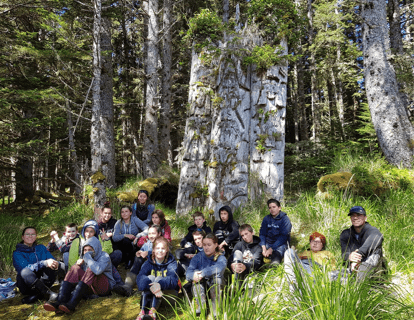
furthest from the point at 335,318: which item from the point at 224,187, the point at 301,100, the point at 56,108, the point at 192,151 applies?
the point at 301,100

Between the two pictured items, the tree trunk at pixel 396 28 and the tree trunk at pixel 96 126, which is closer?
the tree trunk at pixel 96 126

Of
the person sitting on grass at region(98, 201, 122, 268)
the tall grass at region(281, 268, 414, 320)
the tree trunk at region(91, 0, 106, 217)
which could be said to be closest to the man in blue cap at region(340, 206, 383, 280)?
the tall grass at region(281, 268, 414, 320)

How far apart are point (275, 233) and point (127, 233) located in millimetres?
2840

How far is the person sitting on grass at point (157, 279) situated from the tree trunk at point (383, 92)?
6293 millimetres

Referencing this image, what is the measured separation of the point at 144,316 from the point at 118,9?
875 cm

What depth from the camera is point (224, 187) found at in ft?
21.8

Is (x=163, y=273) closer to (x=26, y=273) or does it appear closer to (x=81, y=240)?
(x=81, y=240)

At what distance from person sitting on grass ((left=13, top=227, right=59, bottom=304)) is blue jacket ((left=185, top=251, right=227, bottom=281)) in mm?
2027

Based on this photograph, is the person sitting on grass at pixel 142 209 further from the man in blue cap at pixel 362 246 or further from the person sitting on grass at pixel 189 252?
the man in blue cap at pixel 362 246

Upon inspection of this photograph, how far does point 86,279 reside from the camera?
12.1 feet

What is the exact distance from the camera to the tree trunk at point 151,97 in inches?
355

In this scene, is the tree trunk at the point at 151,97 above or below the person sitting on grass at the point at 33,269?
above

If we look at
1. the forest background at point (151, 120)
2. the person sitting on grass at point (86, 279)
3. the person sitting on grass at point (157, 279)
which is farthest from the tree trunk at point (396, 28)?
the person sitting on grass at point (86, 279)

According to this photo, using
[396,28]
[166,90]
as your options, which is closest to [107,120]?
[166,90]
